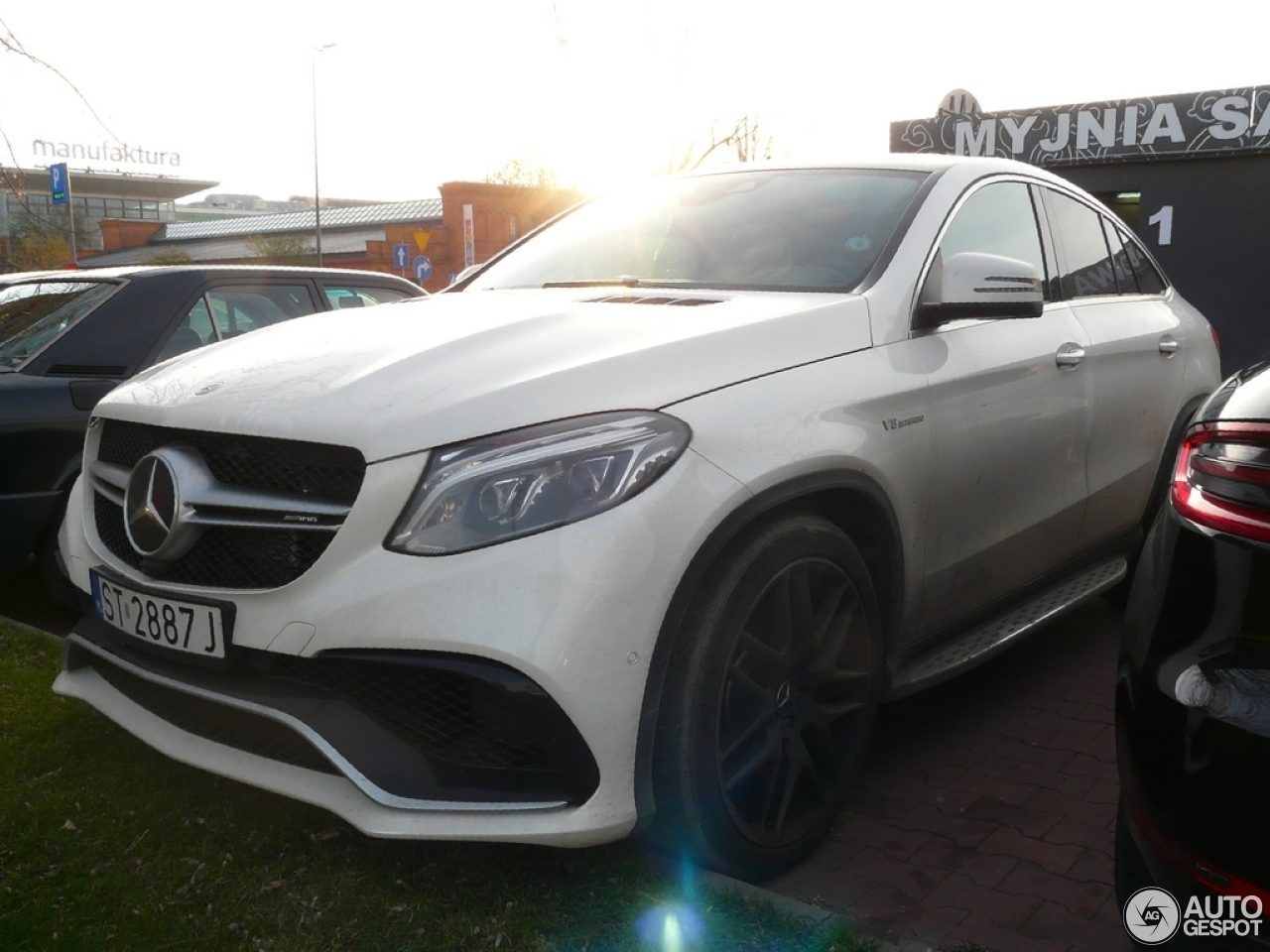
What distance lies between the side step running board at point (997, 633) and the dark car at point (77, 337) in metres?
3.32

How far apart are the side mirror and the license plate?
188cm

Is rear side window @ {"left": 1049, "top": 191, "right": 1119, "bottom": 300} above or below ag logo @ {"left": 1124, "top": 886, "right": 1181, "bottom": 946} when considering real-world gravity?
above

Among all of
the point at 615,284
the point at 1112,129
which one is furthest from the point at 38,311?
the point at 1112,129

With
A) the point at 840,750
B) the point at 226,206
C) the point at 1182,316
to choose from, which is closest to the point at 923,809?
the point at 840,750

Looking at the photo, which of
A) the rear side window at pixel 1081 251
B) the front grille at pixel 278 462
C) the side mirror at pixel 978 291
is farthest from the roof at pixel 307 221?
the front grille at pixel 278 462

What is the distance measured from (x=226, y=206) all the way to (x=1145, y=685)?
10715cm

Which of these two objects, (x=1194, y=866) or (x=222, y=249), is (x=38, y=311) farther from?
(x=222, y=249)

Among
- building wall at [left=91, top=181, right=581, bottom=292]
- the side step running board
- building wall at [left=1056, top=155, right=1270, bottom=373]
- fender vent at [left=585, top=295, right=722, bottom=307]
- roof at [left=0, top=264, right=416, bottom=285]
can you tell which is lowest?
the side step running board

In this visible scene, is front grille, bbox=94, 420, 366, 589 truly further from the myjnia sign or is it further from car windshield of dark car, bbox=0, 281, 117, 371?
the myjnia sign

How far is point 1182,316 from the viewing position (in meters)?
4.80

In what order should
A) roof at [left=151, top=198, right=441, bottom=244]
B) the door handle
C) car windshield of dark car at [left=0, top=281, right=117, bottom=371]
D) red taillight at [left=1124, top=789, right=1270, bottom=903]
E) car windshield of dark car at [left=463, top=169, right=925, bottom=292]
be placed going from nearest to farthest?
red taillight at [left=1124, top=789, right=1270, bottom=903] < car windshield of dark car at [left=463, top=169, right=925, bottom=292] < the door handle < car windshield of dark car at [left=0, top=281, right=117, bottom=371] < roof at [left=151, top=198, right=441, bottom=244]

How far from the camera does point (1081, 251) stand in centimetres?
428

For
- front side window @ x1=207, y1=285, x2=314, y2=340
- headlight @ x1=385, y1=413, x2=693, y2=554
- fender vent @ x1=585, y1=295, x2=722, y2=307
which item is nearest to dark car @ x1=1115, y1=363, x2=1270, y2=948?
headlight @ x1=385, y1=413, x2=693, y2=554

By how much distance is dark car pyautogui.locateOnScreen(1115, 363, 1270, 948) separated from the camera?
1.71 meters
